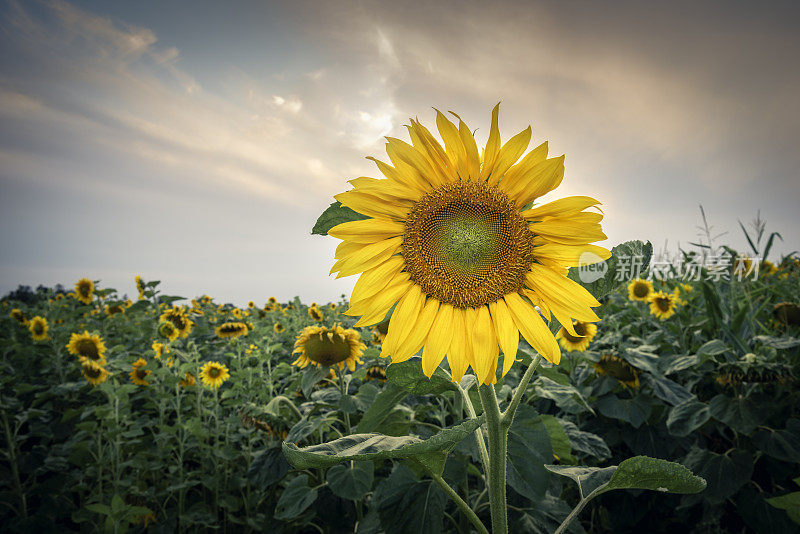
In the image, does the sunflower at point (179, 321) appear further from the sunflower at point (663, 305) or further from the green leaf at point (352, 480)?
the sunflower at point (663, 305)

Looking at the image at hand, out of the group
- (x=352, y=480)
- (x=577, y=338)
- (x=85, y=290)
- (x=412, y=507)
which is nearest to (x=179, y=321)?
(x=85, y=290)

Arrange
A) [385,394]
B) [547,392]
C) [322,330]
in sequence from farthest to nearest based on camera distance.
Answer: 1. [322,330]
2. [547,392]
3. [385,394]

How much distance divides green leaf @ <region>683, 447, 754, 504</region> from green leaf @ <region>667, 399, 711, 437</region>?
0.21 m

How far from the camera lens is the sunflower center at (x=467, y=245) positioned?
1.08 meters

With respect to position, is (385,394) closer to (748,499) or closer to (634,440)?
(634,440)

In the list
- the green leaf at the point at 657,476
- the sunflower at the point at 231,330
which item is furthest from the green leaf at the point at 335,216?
the sunflower at the point at 231,330

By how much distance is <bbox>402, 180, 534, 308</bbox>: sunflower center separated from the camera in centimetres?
108

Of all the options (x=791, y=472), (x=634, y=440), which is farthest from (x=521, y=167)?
(x=791, y=472)

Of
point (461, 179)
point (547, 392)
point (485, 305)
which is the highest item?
point (461, 179)

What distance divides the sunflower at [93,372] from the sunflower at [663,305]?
555cm

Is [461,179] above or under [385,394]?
above

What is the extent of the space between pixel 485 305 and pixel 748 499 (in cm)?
250

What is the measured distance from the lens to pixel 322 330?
9.83 feet

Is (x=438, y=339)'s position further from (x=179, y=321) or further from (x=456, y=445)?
(x=179, y=321)
